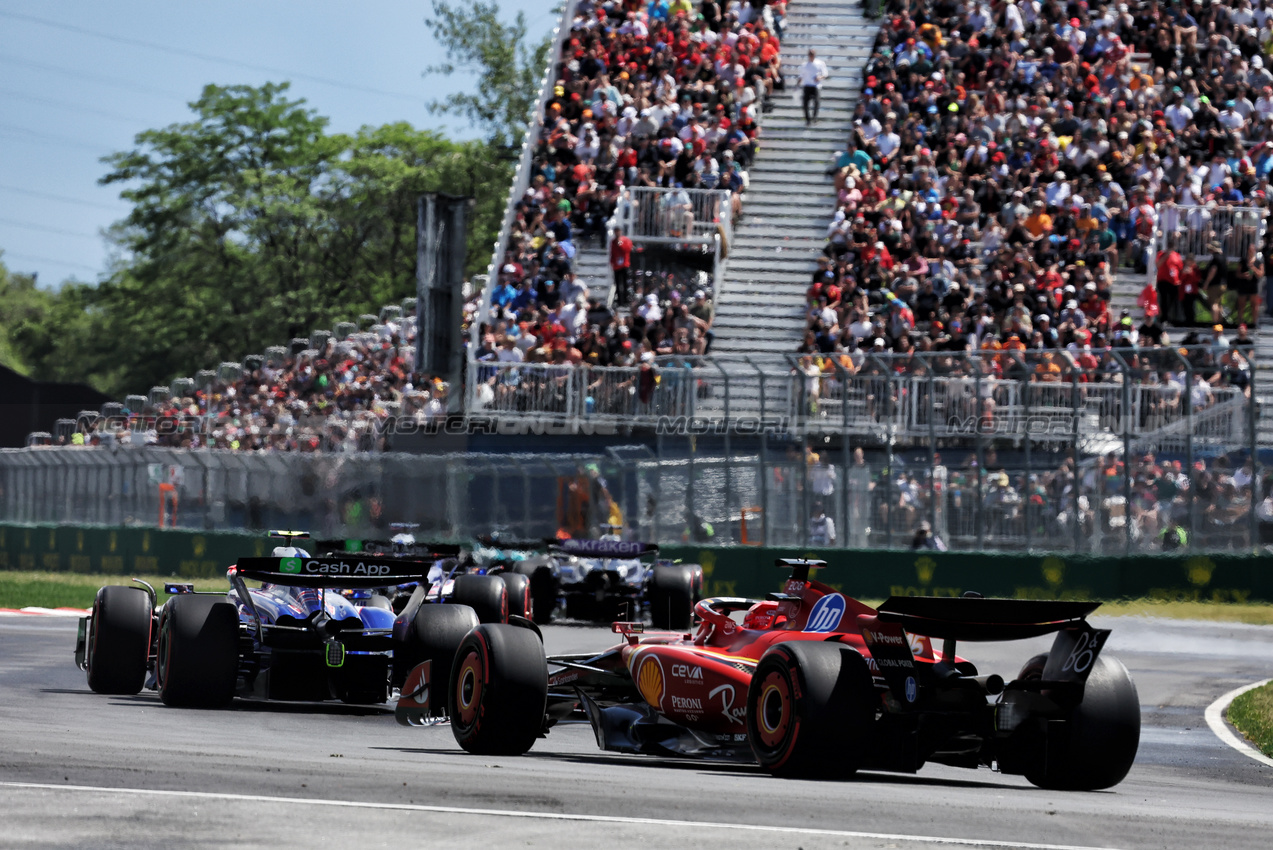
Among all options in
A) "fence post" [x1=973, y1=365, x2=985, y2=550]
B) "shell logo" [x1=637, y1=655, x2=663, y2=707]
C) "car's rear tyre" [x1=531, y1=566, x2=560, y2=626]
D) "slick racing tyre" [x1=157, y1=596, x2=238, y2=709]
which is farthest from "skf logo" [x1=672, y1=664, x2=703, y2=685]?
"fence post" [x1=973, y1=365, x2=985, y2=550]

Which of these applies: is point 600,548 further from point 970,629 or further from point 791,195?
point 791,195

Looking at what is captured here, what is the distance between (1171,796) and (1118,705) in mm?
708

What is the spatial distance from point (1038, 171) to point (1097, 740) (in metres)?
22.8

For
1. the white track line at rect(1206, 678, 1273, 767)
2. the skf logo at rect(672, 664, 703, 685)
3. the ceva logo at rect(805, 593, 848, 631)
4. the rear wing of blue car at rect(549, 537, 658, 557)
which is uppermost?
the ceva logo at rect(805, 593, 848, 631)

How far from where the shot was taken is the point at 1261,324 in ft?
93.5

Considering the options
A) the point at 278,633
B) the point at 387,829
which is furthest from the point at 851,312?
the point at 387,829

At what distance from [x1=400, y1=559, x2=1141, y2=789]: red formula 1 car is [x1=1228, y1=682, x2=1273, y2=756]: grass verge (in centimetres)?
389

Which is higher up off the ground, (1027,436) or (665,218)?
(665,218)

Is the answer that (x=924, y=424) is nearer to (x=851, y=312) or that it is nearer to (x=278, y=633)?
(x=851, y=312)

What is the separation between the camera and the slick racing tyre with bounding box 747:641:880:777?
806 cm

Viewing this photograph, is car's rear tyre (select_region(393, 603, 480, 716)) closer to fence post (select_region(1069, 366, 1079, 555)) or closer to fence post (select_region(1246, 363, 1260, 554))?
fence post (select_region(1069, 366, 1079, 555))

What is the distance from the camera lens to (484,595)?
46.4ft

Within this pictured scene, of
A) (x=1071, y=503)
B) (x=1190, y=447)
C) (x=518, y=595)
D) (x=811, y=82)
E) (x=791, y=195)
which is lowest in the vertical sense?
(x=518, y=595)

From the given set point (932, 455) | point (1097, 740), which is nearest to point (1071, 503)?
point (932, 455)
